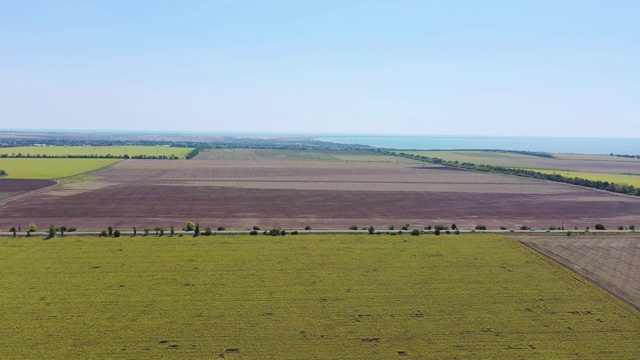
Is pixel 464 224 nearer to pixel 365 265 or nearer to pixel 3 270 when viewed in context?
pixel 365 265

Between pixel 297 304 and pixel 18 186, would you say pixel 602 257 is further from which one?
pixel 18 186

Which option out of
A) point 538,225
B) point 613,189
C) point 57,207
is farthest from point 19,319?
point 613,189


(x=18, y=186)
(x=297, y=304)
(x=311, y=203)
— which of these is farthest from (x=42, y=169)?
(x=297, y=304)

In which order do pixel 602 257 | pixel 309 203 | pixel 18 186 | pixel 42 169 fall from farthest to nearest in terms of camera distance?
pixel 42 169
pixel 18 186
pixel 309 203
pixel 602 257

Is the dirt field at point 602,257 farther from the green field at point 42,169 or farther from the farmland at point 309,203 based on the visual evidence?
the green field at point 42,169

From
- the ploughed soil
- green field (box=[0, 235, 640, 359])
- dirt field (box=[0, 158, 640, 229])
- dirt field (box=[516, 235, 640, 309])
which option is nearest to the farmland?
dirt field (box=[0, 158, 640, 229])

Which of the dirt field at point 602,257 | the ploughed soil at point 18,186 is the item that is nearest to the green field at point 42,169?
the ploughed soil at point 18,186
